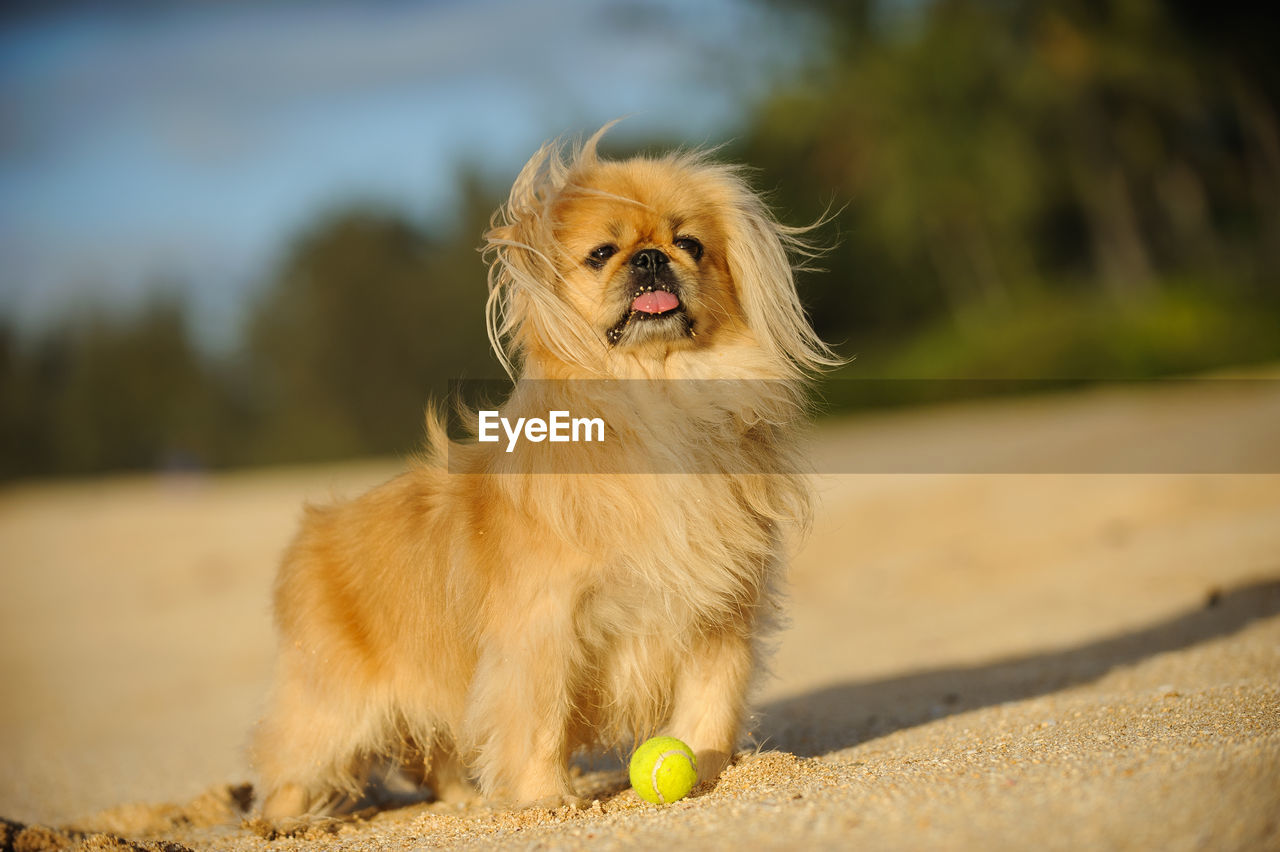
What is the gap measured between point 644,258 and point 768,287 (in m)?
0.51

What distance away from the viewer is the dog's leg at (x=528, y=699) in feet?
10.6

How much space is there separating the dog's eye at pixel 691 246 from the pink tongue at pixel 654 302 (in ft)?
0.86

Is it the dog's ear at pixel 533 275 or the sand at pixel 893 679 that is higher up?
the dog's ear at pixel 533 275

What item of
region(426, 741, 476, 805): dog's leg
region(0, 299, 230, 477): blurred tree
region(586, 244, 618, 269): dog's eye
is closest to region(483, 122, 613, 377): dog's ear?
region(586, 244, 618, 269): dog's eye

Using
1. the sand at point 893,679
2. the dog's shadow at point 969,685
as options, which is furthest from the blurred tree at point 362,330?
the dog's shadow at point 969,685

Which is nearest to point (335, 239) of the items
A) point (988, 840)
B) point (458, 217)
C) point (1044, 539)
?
point (458, 217)

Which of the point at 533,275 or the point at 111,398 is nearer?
the point at 533,275

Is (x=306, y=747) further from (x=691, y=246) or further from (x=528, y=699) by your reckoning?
(x=691, y=246)

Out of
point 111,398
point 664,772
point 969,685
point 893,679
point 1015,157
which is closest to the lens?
point 664,772

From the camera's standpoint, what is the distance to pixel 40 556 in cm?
1470

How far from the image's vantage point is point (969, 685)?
5.24m

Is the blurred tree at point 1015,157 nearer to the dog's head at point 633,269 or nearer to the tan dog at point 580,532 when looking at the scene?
the dog's head at point 633,269

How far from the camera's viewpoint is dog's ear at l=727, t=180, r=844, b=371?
3766 millimetres

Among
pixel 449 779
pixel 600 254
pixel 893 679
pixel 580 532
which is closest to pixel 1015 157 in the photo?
pixel 893 679
